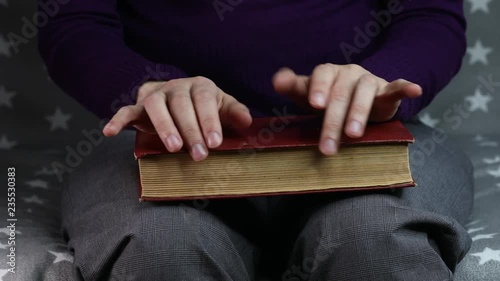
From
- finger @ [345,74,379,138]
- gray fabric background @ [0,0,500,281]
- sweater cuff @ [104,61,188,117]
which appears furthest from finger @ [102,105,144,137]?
gray fabric background @ [0,0,500,281]

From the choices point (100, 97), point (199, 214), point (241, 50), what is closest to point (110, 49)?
point (100, 97)

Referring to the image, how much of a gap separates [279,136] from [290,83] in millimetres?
54

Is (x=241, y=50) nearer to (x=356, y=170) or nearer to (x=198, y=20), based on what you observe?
(x=198, y=20)

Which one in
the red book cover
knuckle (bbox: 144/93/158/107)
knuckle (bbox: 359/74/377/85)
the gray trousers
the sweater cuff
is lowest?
the gray trousers

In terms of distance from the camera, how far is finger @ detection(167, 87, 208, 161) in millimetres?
736

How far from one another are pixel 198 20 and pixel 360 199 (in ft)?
1.22

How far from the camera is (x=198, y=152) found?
73 centimetres

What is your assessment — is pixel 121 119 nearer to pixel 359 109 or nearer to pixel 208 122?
pixel 208 122

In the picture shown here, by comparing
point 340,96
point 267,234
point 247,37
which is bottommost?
point 267,234

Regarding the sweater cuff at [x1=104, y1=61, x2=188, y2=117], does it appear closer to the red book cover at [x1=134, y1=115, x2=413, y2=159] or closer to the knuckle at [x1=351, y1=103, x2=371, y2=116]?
the red book cover at [x1=134, y1=115, x2=413, y2=159]

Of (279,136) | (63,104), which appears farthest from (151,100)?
(63,104)

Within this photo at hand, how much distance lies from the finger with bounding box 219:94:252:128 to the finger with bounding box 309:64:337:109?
63 mm

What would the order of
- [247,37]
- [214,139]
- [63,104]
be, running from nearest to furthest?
[214,139] → [247,37] → [63,104]

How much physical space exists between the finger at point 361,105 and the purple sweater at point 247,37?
23 cm
